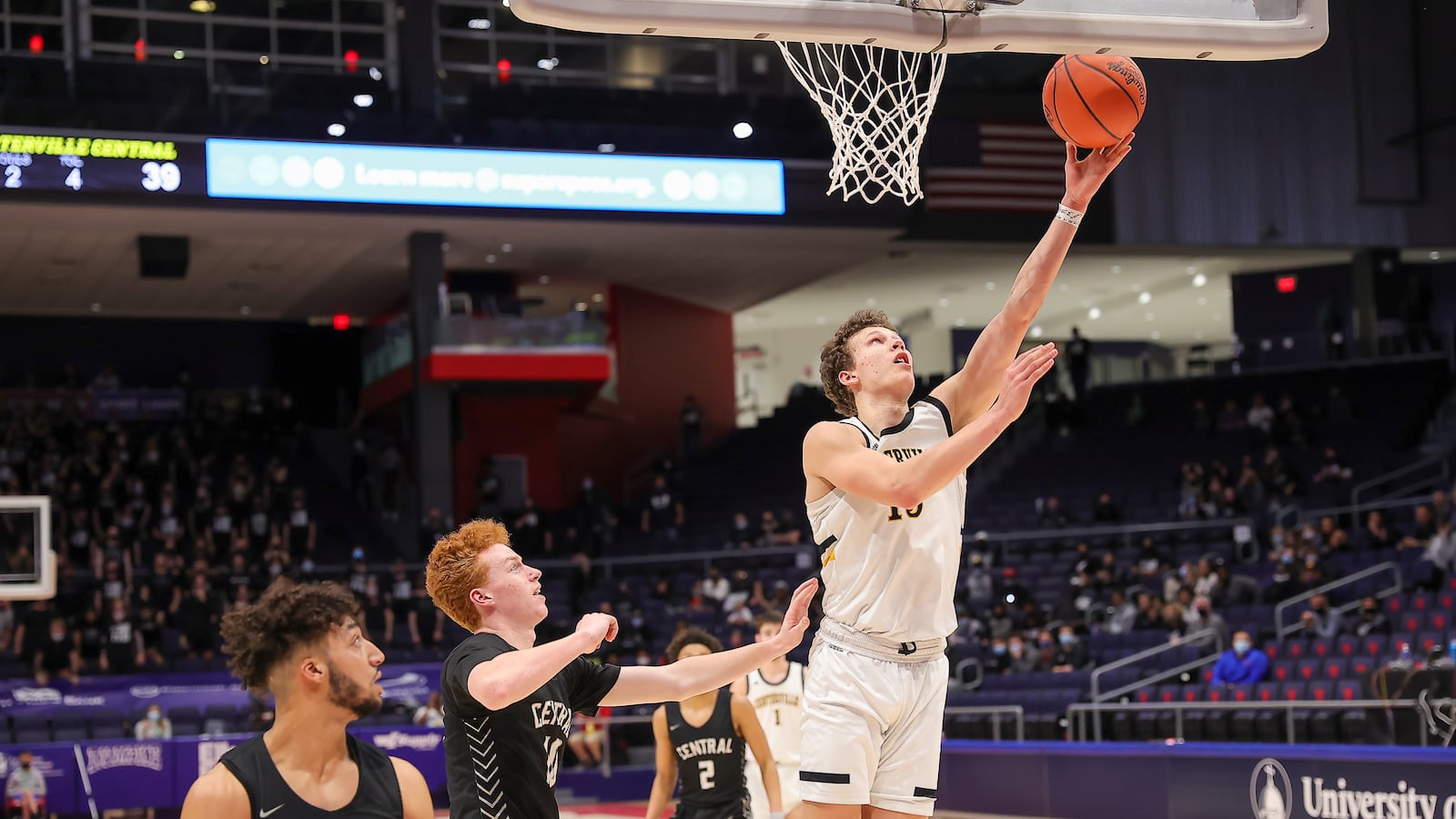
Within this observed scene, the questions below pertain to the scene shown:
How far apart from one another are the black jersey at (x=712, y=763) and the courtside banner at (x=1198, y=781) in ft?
15.9

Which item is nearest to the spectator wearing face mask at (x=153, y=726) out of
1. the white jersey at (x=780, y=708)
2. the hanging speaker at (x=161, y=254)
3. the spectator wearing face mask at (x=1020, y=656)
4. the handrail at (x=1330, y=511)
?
the spectator wearing face mask at (x=1020, y=656)

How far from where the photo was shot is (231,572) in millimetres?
22359

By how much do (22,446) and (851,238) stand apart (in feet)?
45.3

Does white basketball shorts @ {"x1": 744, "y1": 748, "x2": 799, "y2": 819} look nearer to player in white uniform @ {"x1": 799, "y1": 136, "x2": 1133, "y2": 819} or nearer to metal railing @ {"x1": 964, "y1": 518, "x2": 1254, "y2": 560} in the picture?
player in white uniform @ {"x1": 799, "y1": 136, "x2": 1133, "y2": 819}

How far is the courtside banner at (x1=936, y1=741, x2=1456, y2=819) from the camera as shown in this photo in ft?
34.5

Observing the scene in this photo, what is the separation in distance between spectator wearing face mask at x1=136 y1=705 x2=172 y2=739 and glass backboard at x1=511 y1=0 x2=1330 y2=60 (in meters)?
13.8

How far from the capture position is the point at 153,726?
17094mm

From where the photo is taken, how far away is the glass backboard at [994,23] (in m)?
5.06

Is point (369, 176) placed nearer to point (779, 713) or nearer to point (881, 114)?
point (779, 713)

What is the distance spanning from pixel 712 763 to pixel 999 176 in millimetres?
20610

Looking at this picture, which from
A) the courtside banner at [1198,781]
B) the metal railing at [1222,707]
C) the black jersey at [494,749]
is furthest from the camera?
the metal railing at [1222,707]

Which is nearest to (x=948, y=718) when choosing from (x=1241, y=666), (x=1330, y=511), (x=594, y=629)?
(x=1241, y=666)

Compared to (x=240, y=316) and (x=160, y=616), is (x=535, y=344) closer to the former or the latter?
(x=160, y=616)

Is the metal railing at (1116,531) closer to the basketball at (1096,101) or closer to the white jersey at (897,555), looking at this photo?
the basketball at (1096,101)
